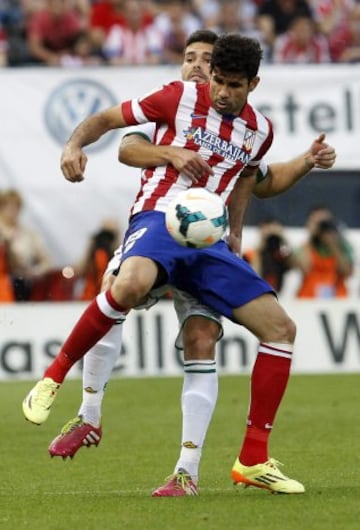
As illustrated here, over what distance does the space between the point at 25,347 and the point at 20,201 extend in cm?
209

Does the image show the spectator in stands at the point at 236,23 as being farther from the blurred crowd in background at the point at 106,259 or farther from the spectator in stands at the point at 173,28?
the blurred crowd in background at the point at 106,259

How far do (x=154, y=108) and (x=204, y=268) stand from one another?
37.6 inches

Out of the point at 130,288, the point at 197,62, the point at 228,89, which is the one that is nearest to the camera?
the point at 130,288

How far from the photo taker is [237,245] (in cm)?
904

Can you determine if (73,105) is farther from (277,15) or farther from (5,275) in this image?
(277,15)

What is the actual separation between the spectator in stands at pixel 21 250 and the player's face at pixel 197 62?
27.8 feet

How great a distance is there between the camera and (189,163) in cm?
825

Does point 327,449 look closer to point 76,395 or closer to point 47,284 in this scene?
point 76,395

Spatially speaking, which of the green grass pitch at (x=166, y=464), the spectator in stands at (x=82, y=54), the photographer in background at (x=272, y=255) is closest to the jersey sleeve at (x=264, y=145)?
the green grass pitch at (x=166, y=464)

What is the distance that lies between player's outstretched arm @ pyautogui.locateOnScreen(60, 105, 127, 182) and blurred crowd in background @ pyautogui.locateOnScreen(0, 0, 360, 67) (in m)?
11.3

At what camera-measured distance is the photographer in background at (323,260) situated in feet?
60.7

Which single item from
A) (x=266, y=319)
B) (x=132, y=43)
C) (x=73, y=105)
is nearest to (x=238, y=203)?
(x=266, y=319)

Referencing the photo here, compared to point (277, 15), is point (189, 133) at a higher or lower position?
lower

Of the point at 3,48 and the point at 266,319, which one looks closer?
the point at 266,319
